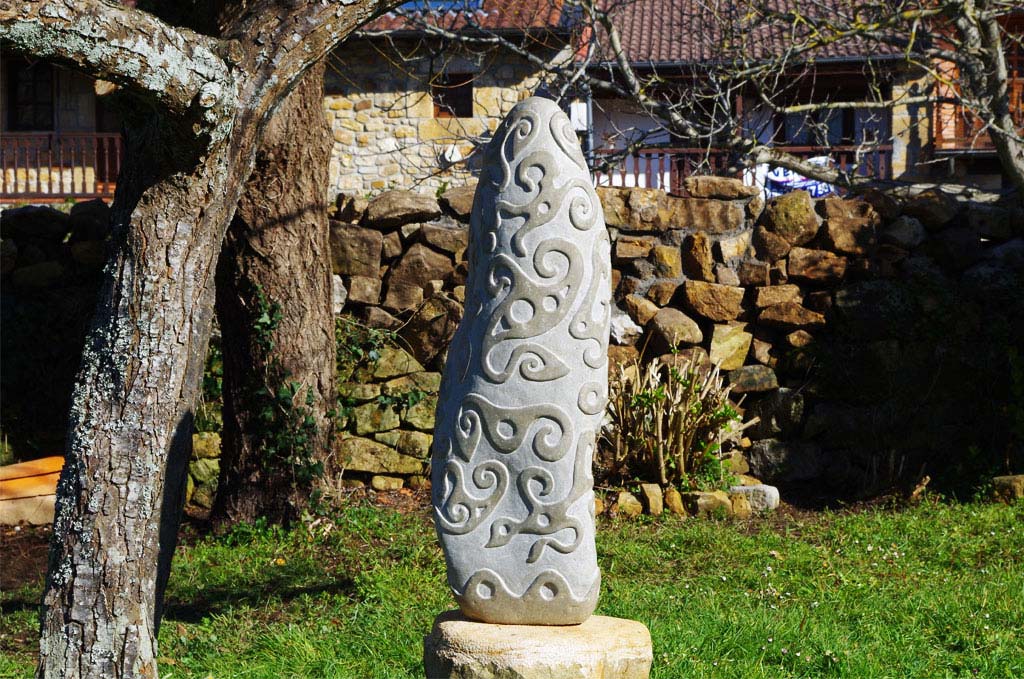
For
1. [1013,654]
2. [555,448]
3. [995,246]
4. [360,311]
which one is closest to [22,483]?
[360,311]

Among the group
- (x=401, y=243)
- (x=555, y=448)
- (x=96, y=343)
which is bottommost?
(x=555, y=448)

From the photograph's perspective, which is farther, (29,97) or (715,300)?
(29,97)

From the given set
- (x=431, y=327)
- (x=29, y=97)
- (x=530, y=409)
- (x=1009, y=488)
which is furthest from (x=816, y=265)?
(x=29, y=97)

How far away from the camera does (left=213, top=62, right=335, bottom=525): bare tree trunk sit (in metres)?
5.96

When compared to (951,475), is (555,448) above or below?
above

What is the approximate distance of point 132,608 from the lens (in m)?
3.30

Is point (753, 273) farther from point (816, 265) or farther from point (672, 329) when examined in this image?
point (672, 329)

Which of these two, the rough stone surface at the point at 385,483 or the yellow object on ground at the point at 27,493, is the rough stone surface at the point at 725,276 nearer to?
the rough stone surface at the point at 385,483

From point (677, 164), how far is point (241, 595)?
27.7ft

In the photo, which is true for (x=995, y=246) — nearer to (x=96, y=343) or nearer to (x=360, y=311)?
(x=360, y=311)

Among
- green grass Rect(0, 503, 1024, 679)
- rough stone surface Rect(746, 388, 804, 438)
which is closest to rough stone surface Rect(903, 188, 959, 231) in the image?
rough stone surface Rect(746, 388, 804, 438)

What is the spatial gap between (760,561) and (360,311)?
3.33m

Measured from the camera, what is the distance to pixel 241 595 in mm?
5000

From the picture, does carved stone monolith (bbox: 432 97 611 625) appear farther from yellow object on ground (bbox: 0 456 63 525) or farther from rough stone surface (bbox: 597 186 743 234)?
yellow object on ground (bbox: 0 456 63 525)
